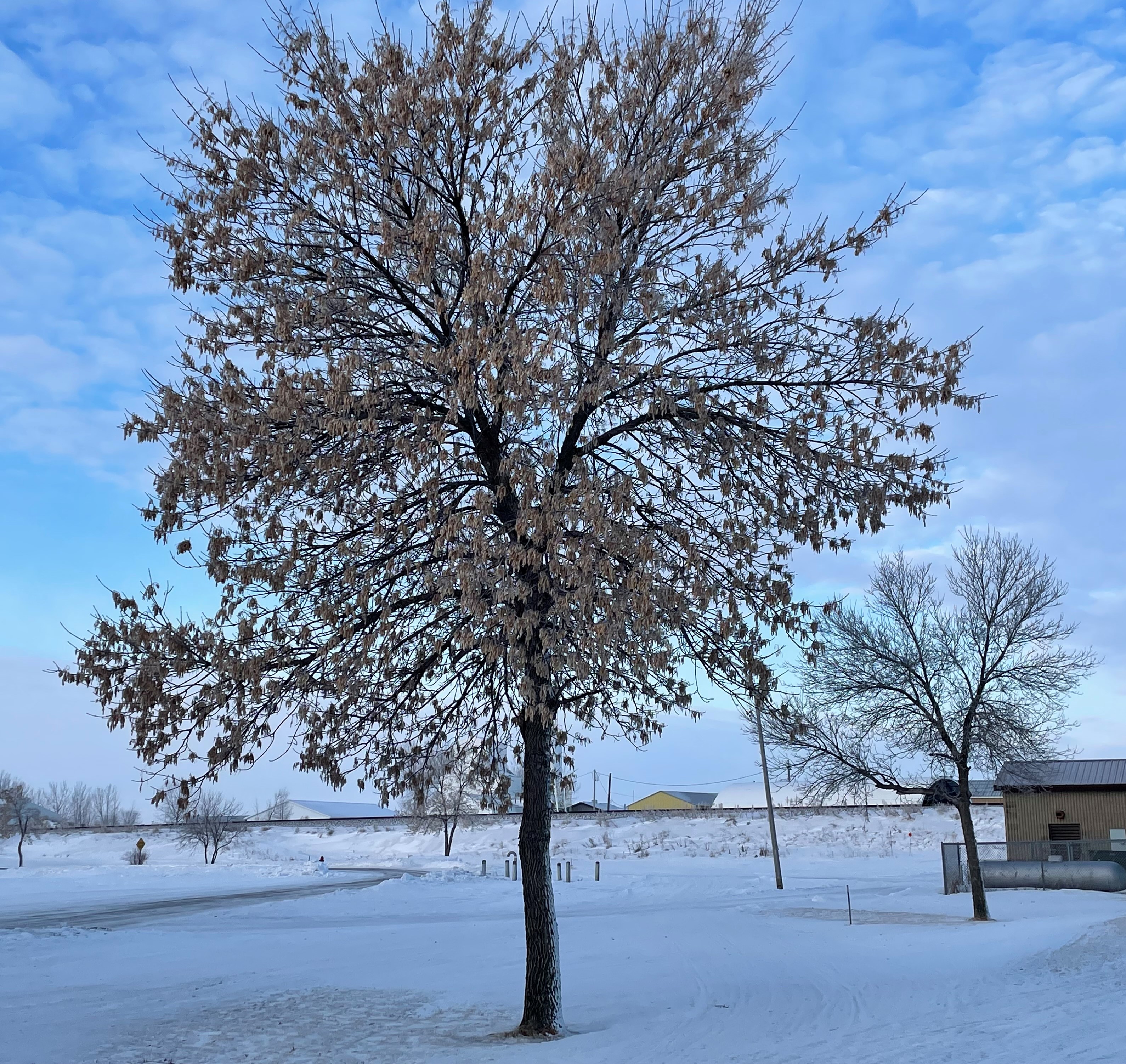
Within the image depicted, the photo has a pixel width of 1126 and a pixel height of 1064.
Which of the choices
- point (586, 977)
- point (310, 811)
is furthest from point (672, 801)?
point (586, 977)

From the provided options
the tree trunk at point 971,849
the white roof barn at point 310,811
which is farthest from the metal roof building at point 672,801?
the tree trunk at point 971,849

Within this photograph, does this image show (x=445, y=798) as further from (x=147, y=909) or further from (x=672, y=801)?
(x=672, y=801)

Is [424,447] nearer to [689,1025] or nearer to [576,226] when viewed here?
[576,226]

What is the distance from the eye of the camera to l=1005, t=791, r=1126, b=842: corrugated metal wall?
34781mm

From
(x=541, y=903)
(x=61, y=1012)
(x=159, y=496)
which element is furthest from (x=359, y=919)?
(x=159, y=496)

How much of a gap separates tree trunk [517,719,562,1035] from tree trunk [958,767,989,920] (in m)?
14.1

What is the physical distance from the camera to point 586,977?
13.9 metres

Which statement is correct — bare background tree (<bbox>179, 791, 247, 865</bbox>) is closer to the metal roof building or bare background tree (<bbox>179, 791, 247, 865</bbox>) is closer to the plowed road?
the plowed road

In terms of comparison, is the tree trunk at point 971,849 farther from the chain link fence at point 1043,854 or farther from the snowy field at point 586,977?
the chain link fence at point 1043,854

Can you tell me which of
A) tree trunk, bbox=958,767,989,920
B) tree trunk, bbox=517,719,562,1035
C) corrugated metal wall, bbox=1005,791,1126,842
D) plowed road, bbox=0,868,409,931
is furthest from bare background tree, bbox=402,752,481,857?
corrugated metal wall, bbox=1005,791,1126,842

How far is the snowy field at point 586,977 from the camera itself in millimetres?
9414

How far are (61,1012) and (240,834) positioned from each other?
59.7m

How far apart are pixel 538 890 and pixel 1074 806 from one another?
3159 centimetres

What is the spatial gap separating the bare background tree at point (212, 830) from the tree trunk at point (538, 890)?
4150cm
